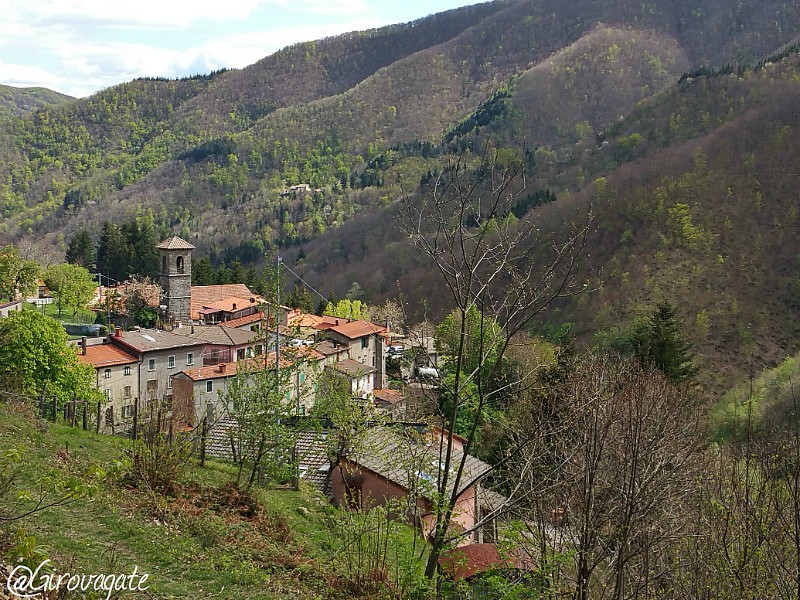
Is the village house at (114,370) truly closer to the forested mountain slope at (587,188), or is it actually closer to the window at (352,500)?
the window at (352,500)

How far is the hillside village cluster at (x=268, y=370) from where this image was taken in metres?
13.0

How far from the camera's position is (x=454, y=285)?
6.48 m

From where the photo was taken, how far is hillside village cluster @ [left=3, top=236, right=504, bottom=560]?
12984mm

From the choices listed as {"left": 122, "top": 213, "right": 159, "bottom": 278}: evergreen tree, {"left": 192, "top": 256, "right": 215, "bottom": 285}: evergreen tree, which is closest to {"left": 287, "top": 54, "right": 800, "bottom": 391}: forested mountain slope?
{"left": 192, "top": 256, "right": 215, "bottom": 285}: evergreen tree

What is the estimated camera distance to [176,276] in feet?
147

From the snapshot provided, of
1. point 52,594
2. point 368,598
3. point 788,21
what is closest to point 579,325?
point 368,598

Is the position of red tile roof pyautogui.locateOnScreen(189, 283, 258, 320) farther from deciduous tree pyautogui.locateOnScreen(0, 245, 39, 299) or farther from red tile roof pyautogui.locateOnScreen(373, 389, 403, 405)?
red tile roof pyautogui.locateOnScreen(373, 389, 403, 405)

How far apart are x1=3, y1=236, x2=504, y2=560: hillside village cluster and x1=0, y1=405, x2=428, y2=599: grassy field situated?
126 centimetres

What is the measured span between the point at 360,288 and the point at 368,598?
272 feet

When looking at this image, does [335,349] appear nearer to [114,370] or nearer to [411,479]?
[114,370]

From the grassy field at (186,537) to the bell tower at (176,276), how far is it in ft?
102

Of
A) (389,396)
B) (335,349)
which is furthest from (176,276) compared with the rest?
(389,396)

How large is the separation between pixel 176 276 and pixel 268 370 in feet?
104

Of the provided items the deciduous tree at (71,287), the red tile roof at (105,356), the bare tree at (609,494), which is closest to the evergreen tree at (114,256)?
the deciduous tree at (71,287)
